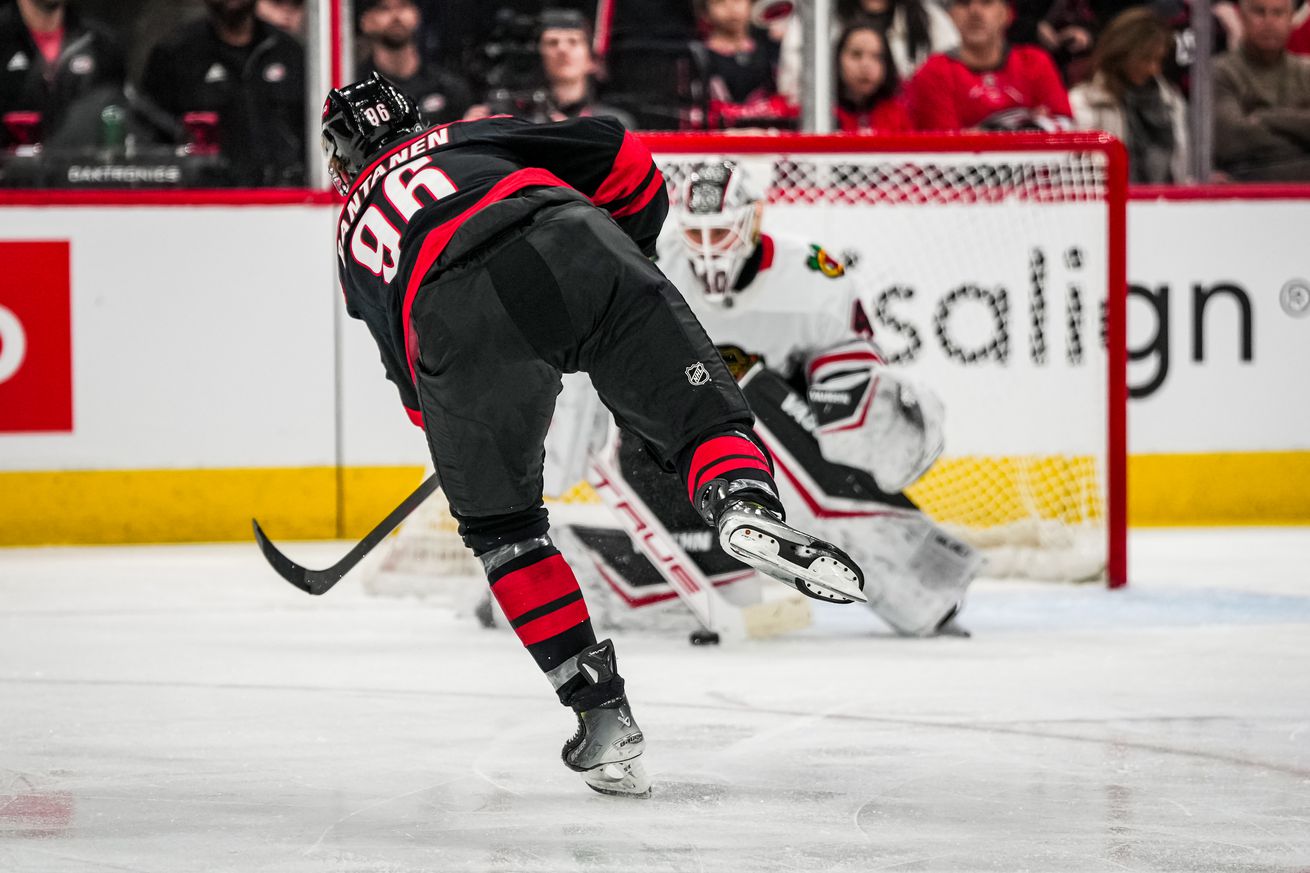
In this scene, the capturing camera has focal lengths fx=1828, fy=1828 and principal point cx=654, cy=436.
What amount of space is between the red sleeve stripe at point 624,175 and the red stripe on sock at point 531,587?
1.65 ft

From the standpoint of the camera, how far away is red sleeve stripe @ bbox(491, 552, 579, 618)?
7.79ft

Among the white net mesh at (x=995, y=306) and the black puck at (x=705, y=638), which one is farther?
the white net mesh at (x=995, y=306)

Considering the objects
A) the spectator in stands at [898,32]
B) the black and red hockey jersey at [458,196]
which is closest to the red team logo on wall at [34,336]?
the spectator in stands at [898,32]

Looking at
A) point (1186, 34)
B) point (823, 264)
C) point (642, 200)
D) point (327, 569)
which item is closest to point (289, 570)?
point (327, 569)

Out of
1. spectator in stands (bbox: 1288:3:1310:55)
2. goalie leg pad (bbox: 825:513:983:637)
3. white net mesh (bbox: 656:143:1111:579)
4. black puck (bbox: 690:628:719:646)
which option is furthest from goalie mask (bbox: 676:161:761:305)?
spectator in stands (bbox: 1288:3:1310:55)

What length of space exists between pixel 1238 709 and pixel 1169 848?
953mm

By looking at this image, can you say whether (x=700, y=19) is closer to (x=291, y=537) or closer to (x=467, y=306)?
(x=291, y=537)

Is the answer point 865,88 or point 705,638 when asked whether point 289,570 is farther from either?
point 865,88

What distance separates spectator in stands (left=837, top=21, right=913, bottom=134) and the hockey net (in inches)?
23.6

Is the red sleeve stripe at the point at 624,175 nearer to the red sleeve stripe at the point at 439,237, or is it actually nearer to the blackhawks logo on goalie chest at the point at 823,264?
the red sleeve stripe at the point at 439,237

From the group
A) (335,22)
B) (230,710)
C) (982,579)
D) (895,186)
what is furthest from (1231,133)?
(230,710)

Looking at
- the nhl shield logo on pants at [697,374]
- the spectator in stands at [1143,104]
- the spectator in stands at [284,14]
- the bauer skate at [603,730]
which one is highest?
the spectator in stands at [284,14]

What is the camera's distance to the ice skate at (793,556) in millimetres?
2008

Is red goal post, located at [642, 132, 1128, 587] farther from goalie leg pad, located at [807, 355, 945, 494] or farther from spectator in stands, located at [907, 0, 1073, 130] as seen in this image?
goalie leg pad, located at [807, 355, 945, 494]
